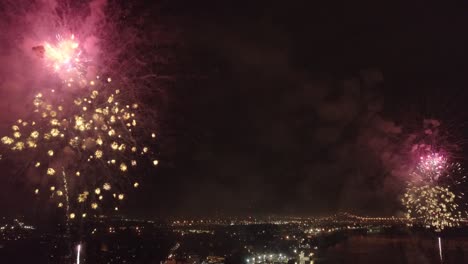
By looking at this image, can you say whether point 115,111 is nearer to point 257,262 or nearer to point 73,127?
point 73,127

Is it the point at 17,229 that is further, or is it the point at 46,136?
the point at 17,229

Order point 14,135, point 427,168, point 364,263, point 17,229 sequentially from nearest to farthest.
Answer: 1. point 14,135
2. point 427,168
3. point 364,263
4. point 17,229

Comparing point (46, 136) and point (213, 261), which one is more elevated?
point (46, 136)

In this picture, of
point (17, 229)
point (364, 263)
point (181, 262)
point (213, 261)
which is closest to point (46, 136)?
point (181, 262)

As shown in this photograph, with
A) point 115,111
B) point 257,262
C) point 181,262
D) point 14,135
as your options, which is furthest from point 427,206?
point 257,262

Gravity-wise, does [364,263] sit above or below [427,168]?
below

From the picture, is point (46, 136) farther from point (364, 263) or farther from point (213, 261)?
point (364, 263)

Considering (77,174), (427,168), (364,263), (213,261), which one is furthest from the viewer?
(364,263)

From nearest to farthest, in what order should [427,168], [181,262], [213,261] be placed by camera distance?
[427,168] → [181,262] → [213,261]

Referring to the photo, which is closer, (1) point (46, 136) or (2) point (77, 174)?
(1) point (46, 136)
